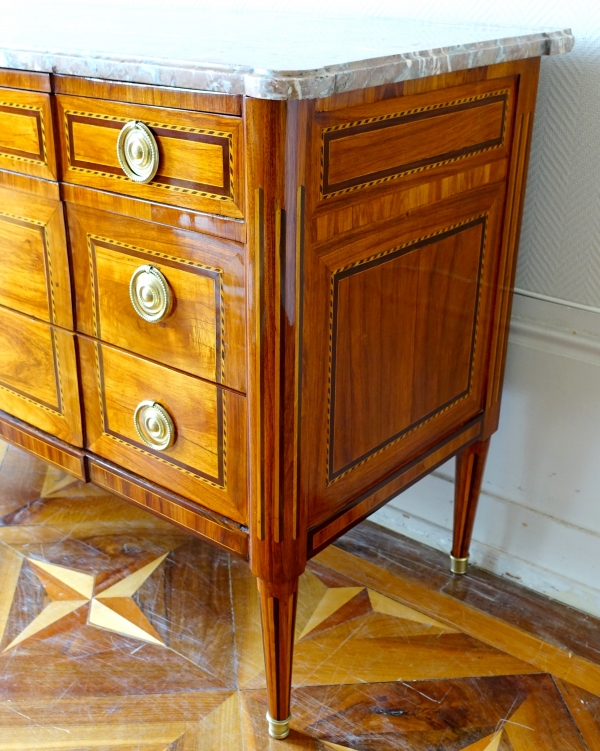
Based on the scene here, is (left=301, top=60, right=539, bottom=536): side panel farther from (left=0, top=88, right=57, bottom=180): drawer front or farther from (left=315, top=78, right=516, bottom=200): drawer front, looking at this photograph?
(left=0, top=88, right=57, bottom=180): drawer front

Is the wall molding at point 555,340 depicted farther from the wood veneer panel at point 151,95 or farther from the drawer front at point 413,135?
the wood veneer panel at point 151,95

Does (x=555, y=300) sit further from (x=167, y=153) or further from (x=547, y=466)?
(x=167, y=153)

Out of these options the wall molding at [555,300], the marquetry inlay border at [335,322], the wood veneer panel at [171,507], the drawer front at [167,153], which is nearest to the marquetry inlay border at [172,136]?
the drawer front at [167,153]

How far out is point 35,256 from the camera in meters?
0.85

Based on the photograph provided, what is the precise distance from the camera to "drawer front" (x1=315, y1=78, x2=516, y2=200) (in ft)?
2.15

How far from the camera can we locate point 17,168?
81cm

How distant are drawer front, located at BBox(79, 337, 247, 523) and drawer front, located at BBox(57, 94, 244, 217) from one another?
6.7 inches

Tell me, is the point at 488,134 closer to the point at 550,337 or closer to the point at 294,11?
the point at 550,337

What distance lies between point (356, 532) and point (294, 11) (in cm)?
72

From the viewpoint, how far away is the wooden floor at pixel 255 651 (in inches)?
34.0

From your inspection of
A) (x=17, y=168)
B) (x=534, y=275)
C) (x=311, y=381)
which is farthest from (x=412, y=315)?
(x=17, y=168)

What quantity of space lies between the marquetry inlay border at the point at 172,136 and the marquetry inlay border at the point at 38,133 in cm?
3

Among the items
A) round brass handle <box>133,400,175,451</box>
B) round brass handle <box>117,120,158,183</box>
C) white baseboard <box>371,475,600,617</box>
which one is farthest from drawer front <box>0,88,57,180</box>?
white baseboard <box>371,475,600,617</box>

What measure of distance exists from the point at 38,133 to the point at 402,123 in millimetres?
341
